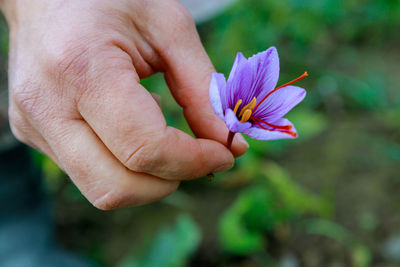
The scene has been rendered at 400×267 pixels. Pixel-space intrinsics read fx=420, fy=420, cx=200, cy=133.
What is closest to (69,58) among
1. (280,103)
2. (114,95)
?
(114,95)

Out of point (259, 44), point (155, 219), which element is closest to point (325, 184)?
point (155, 219)

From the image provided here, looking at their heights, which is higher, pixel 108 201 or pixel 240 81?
pixel 240 81

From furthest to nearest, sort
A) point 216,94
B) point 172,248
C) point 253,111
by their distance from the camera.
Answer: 1. point 172,248
2. point 253,111
3. point 216,94

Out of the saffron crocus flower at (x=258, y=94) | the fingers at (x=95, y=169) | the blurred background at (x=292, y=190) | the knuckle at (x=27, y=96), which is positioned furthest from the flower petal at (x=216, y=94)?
the blurred background at (x=292, y=190)

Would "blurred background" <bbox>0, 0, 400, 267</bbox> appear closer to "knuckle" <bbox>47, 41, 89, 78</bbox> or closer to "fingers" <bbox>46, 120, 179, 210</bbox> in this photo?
"fingers" <bbox>46, 120, 179, 210</bbox>

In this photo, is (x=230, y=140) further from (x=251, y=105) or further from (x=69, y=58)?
(x=69, y=58)

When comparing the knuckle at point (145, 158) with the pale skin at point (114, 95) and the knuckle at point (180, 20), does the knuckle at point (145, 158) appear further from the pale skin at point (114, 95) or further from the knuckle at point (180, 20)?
the knuckle at point (180, 20)

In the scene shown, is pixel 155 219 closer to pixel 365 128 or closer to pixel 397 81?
pixel 365 128
